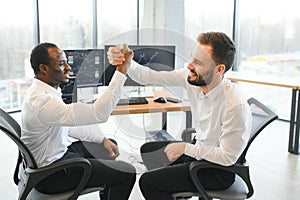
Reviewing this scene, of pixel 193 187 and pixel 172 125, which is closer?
pixel 193 187

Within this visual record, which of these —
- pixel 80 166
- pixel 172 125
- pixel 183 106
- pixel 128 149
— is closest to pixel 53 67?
pixel 80 166

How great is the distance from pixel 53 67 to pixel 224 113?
0.91 m

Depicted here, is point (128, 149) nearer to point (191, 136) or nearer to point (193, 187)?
point (191, 136)

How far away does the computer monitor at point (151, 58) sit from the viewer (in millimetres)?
2787

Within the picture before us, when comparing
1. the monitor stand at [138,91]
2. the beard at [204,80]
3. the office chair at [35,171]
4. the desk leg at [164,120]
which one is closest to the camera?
the office chair at [35,171]

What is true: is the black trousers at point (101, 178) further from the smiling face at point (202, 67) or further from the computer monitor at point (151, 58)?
the computer monitor at point (151, 58)

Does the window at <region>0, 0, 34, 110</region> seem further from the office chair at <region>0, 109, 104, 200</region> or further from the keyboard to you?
the office chair at <region>0, 109, 104, 200</region>

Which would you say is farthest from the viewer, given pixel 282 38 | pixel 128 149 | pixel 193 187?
pixel 282 38

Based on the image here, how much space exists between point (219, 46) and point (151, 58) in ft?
3.63

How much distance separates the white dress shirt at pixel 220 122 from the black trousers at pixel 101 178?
0.38 metres

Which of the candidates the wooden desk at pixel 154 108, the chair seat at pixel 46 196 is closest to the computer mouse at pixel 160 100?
the wooden desk at pixel 154 108

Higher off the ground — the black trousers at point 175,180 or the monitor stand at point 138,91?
the monitor stand at point 138,91

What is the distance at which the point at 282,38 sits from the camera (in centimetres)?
504

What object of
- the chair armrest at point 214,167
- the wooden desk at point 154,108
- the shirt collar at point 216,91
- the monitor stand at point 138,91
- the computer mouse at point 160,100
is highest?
the shirt collar at point 216,91
